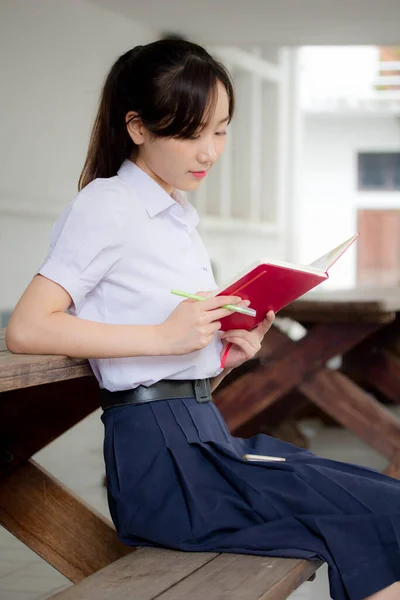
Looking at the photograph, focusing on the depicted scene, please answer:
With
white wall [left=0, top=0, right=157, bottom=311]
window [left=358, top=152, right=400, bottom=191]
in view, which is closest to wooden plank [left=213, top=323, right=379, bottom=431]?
white wall [left=0, top=0, right=157, bottom=311]

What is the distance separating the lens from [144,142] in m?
1.81

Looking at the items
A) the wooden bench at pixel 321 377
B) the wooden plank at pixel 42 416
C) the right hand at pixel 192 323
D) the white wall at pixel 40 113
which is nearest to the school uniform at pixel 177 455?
the right hand at pixel 192 323

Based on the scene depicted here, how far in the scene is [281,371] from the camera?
3818mm

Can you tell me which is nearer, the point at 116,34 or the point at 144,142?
the point at 144,142

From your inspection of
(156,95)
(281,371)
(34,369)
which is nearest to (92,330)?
(34,369)

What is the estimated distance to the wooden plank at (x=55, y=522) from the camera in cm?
217

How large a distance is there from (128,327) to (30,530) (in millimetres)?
757

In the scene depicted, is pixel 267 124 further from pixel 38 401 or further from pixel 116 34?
pixel 38 401

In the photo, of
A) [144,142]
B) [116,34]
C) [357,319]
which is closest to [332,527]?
[144,142]

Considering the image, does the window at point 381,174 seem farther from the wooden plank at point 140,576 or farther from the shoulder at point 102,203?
the wooden plank at point 140,576

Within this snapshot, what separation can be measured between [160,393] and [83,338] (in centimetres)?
19

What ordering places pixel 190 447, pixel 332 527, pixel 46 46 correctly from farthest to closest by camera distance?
pixel 46 46 < pixel 190 447 < pixel 332 527

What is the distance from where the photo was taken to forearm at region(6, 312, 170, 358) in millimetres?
1599

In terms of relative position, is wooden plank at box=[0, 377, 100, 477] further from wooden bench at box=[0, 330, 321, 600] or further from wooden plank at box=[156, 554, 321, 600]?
wooden plank at box=[156, 554, 321, 600]
